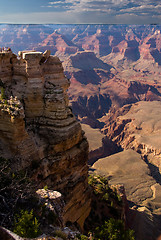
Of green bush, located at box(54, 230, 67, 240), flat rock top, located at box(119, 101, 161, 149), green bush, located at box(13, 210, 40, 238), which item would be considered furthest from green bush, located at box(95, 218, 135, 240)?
flat rock top, located at box(119, 101, 161, 149)

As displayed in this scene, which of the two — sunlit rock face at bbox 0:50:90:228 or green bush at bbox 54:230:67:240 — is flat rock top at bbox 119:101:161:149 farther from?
green bush at bbox 54:230:67:240

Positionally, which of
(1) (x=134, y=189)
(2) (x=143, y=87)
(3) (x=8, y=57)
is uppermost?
(3) (x=8, y=57)

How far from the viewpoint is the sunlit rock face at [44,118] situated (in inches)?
672

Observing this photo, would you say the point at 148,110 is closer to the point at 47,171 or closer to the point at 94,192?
the point at 94,192

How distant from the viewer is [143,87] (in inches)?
5768

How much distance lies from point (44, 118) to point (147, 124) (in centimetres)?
7776

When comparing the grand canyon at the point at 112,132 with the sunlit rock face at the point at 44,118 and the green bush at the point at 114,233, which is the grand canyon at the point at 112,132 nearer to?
the sunlit rock face at the point at 44,118

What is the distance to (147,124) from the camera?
8862cm

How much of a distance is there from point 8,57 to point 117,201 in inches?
851

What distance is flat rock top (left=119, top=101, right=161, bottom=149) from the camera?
7406cm

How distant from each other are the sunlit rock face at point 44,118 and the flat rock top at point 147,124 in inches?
2220

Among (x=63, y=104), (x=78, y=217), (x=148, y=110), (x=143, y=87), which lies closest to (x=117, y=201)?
(x=78, y=217)

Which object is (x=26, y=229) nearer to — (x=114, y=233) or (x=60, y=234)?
(x=60, y=234)

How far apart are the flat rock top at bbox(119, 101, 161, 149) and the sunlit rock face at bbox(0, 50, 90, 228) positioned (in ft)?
185
